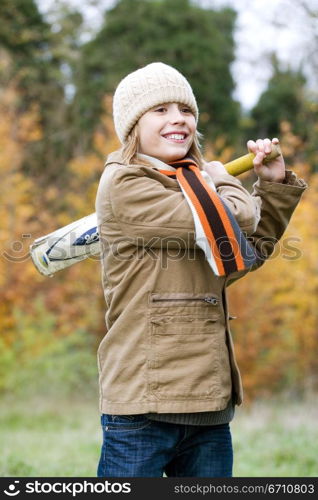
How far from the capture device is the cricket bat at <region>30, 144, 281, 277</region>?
2467 mm

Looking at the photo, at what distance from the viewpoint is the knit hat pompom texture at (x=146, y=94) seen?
7.68ft

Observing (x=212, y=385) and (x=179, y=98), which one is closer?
(x=212, y=385)

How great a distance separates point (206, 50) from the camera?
15320 millimetres

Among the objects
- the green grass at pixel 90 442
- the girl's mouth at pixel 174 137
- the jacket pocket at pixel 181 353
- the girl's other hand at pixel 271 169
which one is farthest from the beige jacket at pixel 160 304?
the green grass at pixel 90 442

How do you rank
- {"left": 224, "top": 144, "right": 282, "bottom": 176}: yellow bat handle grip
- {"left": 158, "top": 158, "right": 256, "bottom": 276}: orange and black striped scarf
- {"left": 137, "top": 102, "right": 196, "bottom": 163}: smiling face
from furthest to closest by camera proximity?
{"left": 224, "top": 144, "right": 282, "bottom": 176}: yellow bat handle grip → {"left": 137, "top": 102, "right": 196, "bottom": 163}: smiling face → {"left": 158, "top": 158, "right": 256, "bottom": 276}: orange and black striped scarf

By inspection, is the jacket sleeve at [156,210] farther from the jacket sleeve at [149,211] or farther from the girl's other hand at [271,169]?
the girl's other hand at [271,169]

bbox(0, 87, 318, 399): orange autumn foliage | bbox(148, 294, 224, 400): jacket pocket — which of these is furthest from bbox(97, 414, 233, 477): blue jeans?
bbox(0, 87, 318, 399): orange autumn foliage

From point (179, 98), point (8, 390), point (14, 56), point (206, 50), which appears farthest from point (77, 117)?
point (179, 98)

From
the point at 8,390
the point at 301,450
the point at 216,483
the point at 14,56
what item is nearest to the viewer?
the point at 216,483

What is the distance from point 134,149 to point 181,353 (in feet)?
2.35

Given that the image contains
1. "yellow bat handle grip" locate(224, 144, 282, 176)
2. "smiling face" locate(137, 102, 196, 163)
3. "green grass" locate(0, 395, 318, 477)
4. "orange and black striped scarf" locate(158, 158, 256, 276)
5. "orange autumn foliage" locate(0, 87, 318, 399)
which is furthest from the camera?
"orange autumn foliage" locate(0, 87, 318, 399)

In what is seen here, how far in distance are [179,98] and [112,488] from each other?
1.31 metres

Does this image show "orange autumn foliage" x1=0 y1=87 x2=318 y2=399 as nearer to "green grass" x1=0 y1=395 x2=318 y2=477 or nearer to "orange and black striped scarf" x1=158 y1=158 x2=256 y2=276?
"green grass" x1=0 y1=395 x2=318 y2=477

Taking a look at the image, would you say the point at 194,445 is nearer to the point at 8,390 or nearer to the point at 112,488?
the point at 112,488
